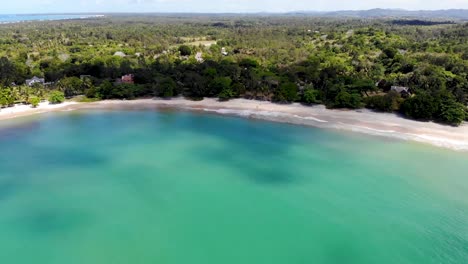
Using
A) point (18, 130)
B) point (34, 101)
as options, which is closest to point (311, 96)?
point (18, 130)

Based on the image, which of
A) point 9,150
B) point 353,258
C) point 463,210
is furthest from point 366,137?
point 9,150

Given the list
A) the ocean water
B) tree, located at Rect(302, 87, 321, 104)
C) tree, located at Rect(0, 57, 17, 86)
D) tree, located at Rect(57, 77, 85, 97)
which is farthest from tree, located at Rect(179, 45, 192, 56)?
the ocean water

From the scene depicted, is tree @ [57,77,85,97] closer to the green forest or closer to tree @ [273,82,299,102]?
the green forest

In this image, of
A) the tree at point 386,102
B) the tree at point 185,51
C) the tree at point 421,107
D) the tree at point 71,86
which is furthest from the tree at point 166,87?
the tree at point 421,107

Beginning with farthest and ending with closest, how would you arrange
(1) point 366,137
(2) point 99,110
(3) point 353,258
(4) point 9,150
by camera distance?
(2) point 99,110 < (1) point 366,137 < (4) point 9,150 < (3) point 353,258

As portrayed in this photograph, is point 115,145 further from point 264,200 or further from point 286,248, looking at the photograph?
point 286,248

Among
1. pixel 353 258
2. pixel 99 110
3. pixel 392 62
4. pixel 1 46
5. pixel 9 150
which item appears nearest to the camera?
pixel 353 258

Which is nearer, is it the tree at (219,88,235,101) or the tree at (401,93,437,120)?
the tree at (401,93,437,120)
